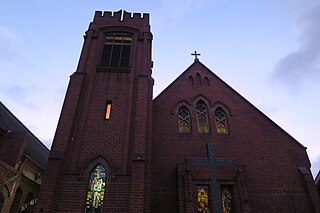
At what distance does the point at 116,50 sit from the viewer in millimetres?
14375

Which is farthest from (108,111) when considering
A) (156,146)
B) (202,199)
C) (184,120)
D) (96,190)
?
(202,199)

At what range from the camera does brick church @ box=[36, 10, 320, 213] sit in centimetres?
958

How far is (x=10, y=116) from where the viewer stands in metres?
20.4

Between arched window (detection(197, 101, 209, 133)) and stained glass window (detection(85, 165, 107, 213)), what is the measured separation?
6.02m

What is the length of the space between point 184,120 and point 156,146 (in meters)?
2.38

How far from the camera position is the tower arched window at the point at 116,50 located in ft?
44.8

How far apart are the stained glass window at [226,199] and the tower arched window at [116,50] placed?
8372 mm

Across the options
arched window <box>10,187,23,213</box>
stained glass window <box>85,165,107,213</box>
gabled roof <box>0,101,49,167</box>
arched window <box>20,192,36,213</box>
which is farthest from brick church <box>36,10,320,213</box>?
arched window <box>20,192,36,213</box>

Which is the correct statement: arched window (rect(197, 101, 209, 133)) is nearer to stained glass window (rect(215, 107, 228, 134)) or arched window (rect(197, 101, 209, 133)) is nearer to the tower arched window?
stained glass window (rect(215, 107, 228, 134))

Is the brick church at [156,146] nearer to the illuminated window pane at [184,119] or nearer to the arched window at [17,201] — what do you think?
the illuminated window pane at [184,119]

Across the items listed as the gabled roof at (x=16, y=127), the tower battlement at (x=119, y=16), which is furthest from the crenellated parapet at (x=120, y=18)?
the gabled roof at (x=16, y=127)

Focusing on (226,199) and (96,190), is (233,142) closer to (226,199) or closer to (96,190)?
(226,199)

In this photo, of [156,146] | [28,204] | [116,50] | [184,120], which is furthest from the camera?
[28,204]

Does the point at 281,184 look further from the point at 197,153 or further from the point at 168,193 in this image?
the point at 168,193
